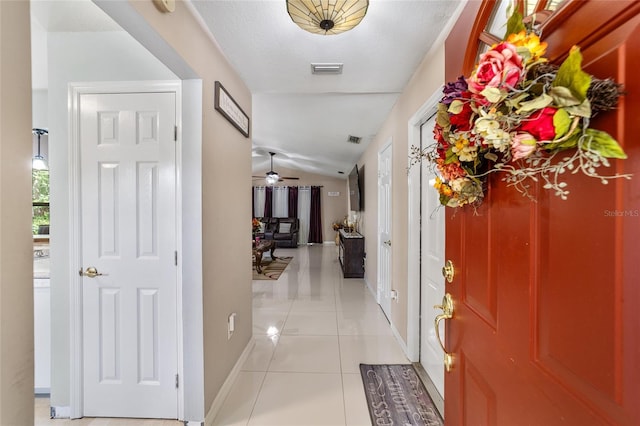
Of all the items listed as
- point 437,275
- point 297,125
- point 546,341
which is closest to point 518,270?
point 546,341

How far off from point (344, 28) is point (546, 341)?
1524mm

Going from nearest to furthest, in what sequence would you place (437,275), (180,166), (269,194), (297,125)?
(180,166) → (437,275) → (297,125) → (269,194)

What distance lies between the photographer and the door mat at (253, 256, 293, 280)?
16.9 feet

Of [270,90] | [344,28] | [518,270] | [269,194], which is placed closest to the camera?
[518,270]

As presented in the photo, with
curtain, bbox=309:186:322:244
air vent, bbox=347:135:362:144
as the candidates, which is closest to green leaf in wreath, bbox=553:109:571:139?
air vent, bbox=347:135:362:144

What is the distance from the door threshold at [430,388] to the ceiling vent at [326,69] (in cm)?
245

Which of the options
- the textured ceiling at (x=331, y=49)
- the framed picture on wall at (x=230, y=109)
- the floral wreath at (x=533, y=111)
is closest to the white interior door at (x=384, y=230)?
the textured ceiling at (x=331, y=49)

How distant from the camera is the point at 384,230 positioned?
11.3 ft

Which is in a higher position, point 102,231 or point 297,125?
point 297,125

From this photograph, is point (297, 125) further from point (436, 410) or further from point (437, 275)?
point (436, 410)

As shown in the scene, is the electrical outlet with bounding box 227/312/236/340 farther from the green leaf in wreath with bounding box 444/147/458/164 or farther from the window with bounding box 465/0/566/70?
the window with bounding box 465/0/566/70

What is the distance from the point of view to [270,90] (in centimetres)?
237

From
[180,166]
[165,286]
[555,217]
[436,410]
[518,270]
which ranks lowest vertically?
[436,410]

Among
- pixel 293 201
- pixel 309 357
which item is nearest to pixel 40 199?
pixel 309 357
